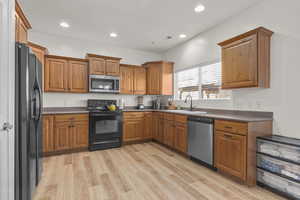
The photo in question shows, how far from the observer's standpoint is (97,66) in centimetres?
411

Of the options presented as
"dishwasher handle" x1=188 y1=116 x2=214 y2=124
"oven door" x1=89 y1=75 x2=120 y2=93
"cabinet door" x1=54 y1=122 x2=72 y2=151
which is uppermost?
"oven door" x1=89 y1=75 x2=120 y2=93

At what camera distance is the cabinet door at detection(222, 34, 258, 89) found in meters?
2.39

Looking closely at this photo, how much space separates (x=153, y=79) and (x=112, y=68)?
1283 millimetres

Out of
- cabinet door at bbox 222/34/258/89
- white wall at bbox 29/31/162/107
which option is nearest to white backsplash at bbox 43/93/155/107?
white wall at bbox 29/31/162/107

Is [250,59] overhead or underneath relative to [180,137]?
overhead

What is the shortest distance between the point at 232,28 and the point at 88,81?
3556 mm

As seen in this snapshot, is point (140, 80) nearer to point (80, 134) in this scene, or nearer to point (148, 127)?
point (148, 127)

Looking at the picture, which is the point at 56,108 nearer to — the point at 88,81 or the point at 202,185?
the point at 88,81

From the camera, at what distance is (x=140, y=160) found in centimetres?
318

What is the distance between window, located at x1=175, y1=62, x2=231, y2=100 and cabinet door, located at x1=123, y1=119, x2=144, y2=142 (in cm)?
145

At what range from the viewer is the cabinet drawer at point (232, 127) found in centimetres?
220

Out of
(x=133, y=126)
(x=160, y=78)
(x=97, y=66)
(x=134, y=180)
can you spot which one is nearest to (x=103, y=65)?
(x=97, y=66)

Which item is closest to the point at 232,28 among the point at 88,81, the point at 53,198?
the point at 88,81

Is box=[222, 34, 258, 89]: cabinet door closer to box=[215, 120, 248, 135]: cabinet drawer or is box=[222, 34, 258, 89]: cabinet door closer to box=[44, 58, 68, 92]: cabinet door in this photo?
box=[215, 120, 248, 135]: cabinet drawer
